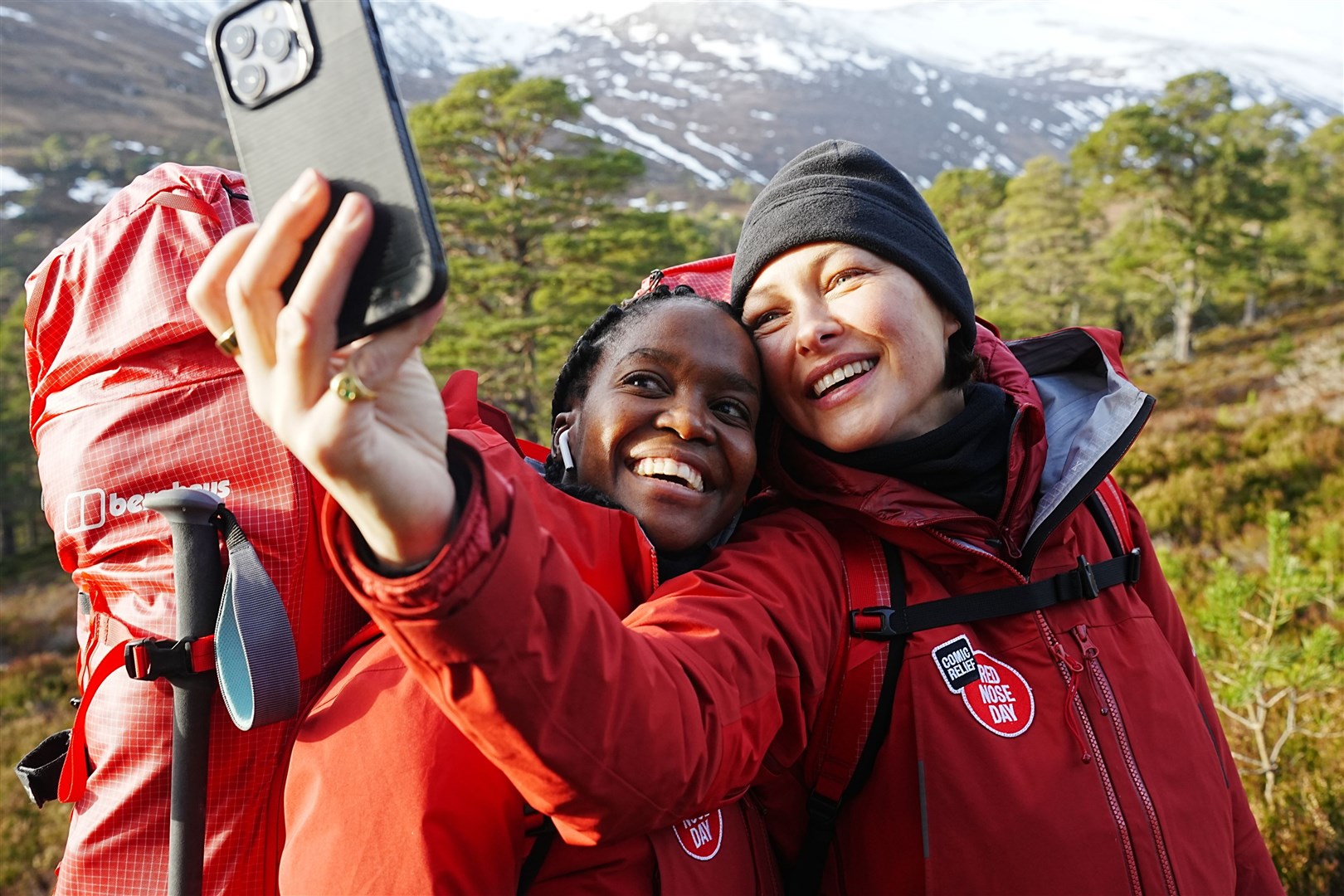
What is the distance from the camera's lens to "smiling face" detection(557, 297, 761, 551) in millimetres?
1555

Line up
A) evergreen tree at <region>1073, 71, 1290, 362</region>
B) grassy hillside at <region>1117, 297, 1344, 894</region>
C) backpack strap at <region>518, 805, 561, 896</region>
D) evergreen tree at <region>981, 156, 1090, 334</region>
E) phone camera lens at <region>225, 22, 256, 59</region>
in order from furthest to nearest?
evergreen tree at <region>981, 156, 1090, 334</region>
evergreen tree at <region>1073, 71, 1290, 362</region>
grassy hillside at <region>1117, 297, 1344, 894</region>
backpack strap at <region>518, 805, 561, 896</region>
phone camera lens at <region>225, 22, 256, 59</region>

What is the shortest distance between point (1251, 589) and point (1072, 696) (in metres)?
3.27

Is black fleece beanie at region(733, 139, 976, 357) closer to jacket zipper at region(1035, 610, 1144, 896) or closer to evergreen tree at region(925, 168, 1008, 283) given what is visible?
jacket zipper at region(1035, 610, 1144, 896)

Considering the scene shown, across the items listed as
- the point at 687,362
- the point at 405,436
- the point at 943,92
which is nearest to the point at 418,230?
the point at 405,436

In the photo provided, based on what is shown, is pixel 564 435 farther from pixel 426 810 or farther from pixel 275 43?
pixel 275 43

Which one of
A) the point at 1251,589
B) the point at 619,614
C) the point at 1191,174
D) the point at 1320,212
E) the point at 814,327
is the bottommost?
the point at 1320,212

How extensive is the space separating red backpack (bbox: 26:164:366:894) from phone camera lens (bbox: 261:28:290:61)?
0.66 meters

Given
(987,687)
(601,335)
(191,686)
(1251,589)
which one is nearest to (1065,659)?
(987,687)

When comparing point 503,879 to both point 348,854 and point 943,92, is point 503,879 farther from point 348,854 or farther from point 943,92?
point 943,92

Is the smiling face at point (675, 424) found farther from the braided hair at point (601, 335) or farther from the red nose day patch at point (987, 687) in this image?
the red nose day patch at point (987, 687)

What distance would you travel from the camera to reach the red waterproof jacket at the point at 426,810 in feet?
3.29

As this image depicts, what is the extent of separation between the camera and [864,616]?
145 cm

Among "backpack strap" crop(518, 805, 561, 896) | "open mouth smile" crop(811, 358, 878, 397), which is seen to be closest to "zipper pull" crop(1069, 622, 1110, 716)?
"open mouth smile" crop(811, 358, 878, 397)

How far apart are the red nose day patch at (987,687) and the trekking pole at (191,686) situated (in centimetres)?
117
